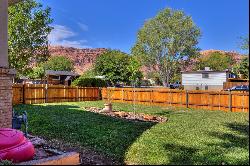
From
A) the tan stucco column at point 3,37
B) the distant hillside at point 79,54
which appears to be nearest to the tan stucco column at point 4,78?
the tan stucco column at point 3,37

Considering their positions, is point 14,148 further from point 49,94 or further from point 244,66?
point 49,94

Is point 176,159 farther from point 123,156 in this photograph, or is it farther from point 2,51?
point 2,51

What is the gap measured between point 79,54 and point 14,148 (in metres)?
179

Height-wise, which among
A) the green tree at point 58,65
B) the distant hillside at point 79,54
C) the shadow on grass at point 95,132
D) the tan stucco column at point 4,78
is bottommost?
the shadow on grass at point 95,132

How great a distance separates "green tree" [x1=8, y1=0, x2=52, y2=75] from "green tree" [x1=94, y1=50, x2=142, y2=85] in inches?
1159

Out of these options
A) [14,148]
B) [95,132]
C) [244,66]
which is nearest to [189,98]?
[244,66]

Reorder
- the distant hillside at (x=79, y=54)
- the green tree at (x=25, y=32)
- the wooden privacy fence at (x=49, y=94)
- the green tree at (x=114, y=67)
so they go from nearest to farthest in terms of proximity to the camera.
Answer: the wooden privacy fence at (x=49, y=94) → the green tree at (x=25, y=32) → the green tree at (x=114, y=67) → the distant hillside at (x=79, y=54)

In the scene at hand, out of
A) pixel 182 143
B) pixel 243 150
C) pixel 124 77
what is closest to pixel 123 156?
pixel 182 143

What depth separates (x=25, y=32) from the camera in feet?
106

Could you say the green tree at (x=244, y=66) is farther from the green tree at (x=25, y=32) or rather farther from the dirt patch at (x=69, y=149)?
the green tree at (x=25, y=32)

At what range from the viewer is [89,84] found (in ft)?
125

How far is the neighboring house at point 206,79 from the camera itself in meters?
53.4

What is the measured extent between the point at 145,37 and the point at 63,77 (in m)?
31.5

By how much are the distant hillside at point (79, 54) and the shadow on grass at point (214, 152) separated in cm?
16724
